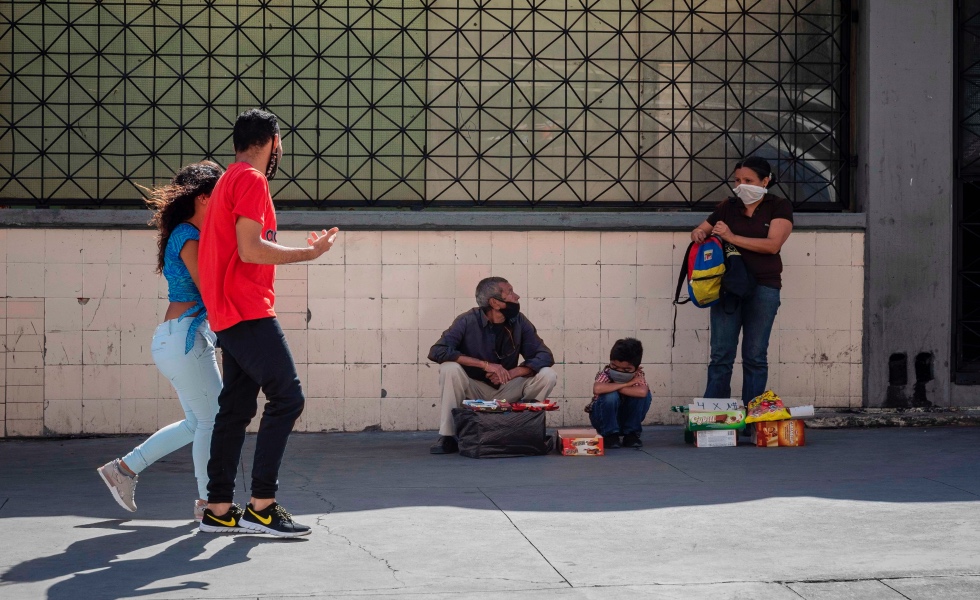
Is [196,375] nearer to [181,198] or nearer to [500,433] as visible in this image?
[181,198]

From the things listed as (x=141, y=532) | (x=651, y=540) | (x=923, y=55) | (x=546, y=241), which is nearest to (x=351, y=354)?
(x=546, y=241)

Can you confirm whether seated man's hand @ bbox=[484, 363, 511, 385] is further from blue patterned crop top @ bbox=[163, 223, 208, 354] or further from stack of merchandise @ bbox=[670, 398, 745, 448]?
blue patterned crop top @ bbox=[163, 223, 208, 354]

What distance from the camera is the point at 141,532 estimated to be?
554cm

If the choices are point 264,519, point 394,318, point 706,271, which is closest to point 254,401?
point 264,519

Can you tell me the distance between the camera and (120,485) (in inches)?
232

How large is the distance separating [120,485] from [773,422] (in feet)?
14.7

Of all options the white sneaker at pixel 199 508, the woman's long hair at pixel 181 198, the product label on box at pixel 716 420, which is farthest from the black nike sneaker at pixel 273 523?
the product label on box at pixel 716 420

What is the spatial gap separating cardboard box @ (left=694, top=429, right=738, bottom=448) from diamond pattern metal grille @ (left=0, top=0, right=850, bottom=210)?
2089 millimetres

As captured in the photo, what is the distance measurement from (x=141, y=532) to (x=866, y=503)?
354 centimetres

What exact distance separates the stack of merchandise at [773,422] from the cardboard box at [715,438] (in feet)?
0.51

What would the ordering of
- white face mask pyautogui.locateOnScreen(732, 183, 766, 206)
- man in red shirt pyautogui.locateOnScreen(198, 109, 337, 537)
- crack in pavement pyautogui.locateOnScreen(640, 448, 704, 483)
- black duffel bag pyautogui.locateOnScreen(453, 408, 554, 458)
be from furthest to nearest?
white face mask pyautogui.locateOnScreen(732, 183, 766, 206), black duffel bag pyautogui.locateOnScreen(453, 408, 554, 458), crack in pavement pyautogui.locateOnScreen(640, 448, 704, 483), man in red shirt pyautogui.locateOnScreen(198, 109, 337, 537)

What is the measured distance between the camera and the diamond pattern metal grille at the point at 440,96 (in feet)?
30.4

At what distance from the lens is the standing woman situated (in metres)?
8.61

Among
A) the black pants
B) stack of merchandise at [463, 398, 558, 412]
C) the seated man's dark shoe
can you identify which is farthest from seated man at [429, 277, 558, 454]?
the black pants
